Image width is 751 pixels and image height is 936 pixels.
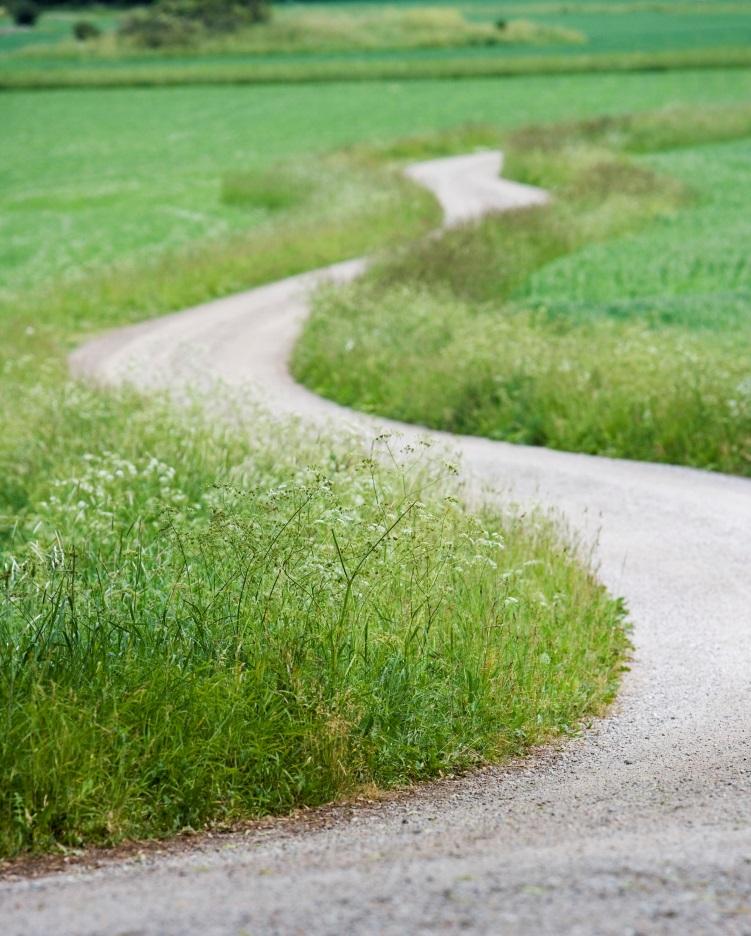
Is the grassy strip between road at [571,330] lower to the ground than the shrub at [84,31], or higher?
lower

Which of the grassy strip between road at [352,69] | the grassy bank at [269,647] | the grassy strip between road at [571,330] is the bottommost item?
the grassy strip between road at [571,330]

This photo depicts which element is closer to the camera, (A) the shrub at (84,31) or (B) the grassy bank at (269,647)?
(B) the grassy bank at (269,647)

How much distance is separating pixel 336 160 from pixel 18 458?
32846 millimetres

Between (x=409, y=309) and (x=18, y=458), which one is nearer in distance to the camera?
(x=18, y=458)

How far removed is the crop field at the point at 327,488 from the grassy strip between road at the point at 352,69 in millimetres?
40808

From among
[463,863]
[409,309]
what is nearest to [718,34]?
[409,309]

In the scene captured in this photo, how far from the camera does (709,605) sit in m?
10.3

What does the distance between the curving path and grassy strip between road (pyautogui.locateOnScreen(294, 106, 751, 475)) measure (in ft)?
13.4

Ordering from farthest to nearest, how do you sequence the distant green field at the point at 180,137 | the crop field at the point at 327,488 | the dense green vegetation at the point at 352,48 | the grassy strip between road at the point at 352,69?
the dense green vegetation at the point at 352,48 < the grassy strip between road at the point at 352,69 < the distant green field at the point at 180,137 < the crop field at the point at 327,488

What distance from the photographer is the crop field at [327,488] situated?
7.00 m

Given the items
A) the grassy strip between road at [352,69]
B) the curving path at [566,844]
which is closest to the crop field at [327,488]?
the curving path at [566,844]

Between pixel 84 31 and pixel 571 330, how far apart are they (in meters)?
89.5

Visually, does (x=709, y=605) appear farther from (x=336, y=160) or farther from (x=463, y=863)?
(x=336, y=160)

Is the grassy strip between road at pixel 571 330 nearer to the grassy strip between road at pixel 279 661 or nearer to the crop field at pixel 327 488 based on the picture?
the crop field at pixel 327 488
